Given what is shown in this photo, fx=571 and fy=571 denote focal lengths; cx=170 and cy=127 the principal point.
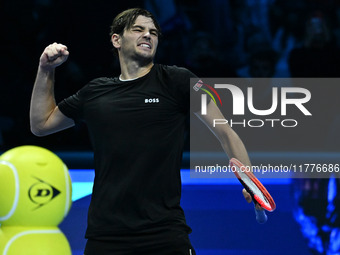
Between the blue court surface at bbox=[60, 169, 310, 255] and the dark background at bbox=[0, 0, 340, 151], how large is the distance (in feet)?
6.46

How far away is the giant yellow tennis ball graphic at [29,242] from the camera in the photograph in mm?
2297

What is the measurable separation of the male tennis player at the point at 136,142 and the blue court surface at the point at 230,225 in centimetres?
124

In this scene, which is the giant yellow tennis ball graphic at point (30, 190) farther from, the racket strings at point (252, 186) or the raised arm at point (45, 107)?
the racket strings at point (252, 186)

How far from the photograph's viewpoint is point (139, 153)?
240 centimetres

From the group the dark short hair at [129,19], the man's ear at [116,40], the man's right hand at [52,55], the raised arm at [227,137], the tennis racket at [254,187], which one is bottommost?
the tennis racket at [254,187]

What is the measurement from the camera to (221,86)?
233 inches

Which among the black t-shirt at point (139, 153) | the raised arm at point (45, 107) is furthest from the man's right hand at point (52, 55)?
the black t-shirt at point (139, 153)

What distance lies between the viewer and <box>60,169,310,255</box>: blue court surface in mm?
3609

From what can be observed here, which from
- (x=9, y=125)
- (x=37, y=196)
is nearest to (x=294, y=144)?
(x=9, y=125)

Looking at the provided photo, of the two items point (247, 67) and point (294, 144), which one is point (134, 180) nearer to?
point (294, 144)

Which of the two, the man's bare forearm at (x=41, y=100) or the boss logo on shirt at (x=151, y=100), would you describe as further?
the man's bare forearm at (x=41, y=100)

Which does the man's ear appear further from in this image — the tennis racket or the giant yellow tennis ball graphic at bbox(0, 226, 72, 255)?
the giant yellow tennis ball graphic at bbox(0, 226, 72, 255)

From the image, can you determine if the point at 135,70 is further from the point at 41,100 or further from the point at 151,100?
the point at 41,100

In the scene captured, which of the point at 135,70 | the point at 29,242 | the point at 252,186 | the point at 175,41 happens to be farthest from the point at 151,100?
the point at 175,41
